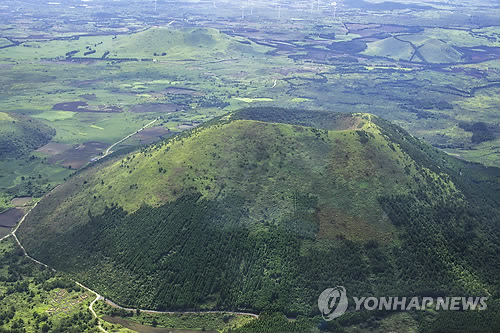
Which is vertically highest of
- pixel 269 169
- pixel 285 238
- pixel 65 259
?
pixel 269 169

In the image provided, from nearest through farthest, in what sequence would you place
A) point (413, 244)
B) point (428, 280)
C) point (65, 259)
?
1. point (428, 280)
2. point (413, 244)
3. point (65, 259)

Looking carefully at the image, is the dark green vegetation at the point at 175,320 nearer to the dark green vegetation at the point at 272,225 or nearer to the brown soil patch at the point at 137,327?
the brown soil patch at the point at 137,327

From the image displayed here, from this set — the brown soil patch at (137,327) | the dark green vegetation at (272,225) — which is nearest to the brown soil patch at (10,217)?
the dark green vegetation at (272,225)

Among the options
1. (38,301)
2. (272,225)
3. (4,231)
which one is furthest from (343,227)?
(4,231)

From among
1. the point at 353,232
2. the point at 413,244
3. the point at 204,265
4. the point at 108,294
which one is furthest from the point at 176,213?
the point at 413,244

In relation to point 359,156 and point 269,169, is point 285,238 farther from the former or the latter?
point 359,156

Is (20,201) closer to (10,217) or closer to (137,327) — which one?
(10,217)

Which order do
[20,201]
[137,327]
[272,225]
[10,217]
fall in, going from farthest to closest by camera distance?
[20,201]
[10,217]
[272,225]
[137,327]
